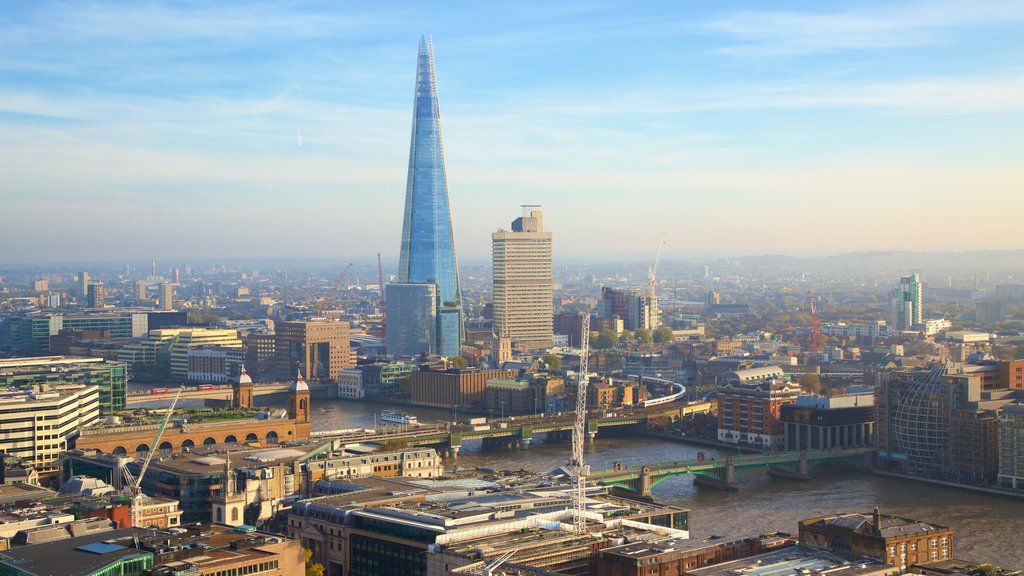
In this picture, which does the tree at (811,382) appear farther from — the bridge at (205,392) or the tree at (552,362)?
the bridge at (205,392)

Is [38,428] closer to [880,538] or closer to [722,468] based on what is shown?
[722,468]

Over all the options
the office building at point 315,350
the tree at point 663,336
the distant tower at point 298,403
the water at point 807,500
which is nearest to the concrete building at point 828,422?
the water at point 807,500

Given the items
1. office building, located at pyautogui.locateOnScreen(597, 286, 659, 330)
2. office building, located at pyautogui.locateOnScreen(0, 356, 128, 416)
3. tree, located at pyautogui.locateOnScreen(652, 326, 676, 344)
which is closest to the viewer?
office building, located at pyautogui.locateOnScreen(0, 356, 128, 416)

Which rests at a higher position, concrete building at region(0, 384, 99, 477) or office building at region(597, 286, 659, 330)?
office building at region(597, 286, 659, 330)

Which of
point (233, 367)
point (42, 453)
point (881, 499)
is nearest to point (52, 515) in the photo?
point (42, 453)

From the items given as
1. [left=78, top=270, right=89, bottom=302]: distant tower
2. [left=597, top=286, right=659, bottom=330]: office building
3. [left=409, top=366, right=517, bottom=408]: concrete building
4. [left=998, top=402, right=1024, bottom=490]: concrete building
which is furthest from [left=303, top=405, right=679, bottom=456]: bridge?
[left=78, top=270, right=89, bottom=302]: distant tower

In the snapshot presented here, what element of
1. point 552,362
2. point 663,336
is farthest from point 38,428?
point 663,336

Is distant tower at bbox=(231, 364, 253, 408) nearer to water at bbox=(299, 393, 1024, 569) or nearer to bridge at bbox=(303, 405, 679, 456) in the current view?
bridge at bbox=(303, 405, 679, 456)
